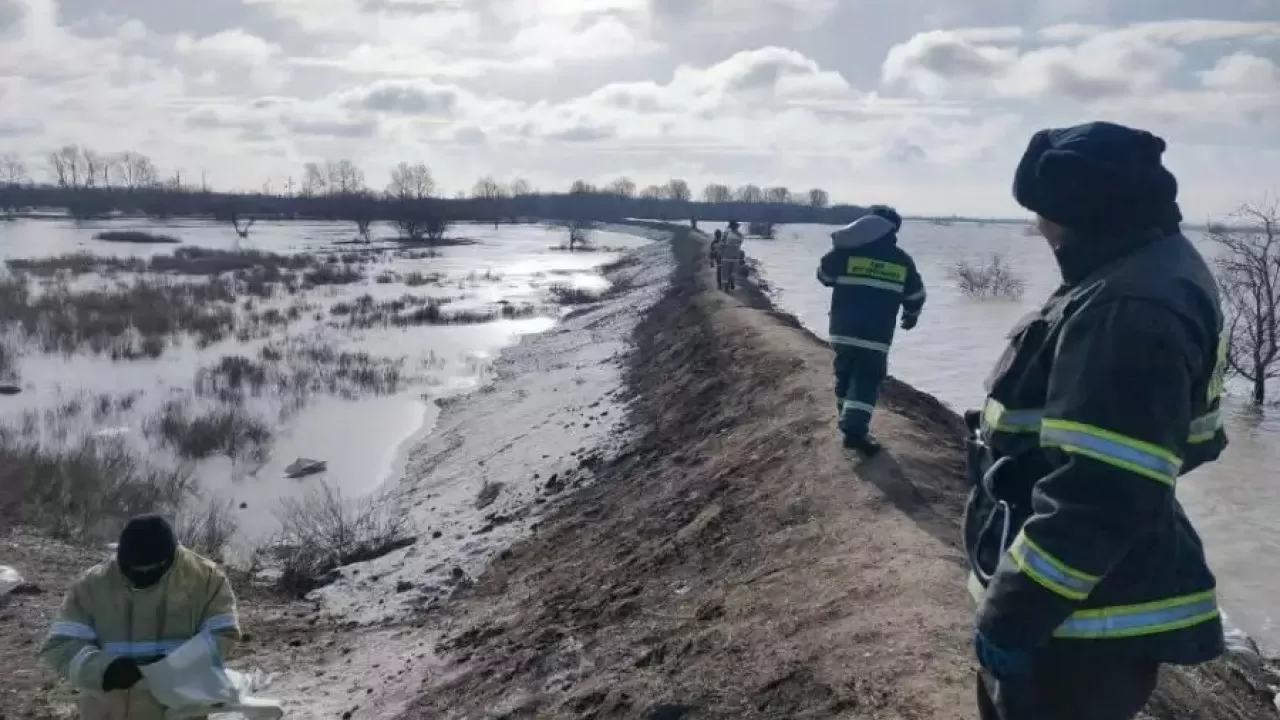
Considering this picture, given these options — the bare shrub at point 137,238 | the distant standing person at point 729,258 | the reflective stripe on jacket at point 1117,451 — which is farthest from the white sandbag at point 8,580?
the bare shrub at point 137,238

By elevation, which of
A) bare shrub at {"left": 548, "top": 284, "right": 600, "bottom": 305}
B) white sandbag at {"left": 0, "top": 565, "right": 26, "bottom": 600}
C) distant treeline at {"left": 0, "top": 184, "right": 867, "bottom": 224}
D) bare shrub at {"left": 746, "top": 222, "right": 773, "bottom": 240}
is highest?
distant treeline at {"left": 0, "top": 184, "right": 867, "bottom": 224}

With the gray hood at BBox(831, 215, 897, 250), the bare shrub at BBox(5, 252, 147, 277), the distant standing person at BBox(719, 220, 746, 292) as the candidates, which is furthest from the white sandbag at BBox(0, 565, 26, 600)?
the bare shrub at BBox(5, 252, 147, 277)

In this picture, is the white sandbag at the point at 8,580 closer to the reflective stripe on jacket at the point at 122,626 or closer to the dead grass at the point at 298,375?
the reflective stripe on jacket at the point at 122,626

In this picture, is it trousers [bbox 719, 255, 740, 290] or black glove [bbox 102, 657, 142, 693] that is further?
trousers [bbox 719, 255, 740, 290]

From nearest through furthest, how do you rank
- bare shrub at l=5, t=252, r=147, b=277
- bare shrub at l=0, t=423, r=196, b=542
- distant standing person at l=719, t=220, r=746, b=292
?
bare shrub at l=0, t=423, r=196, b=542, distant standing person at l=719, t=220, r=746, b=292, bare shrub at l=5, t=252, r=147, b=277

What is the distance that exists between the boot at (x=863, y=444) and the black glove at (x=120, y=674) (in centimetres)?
542

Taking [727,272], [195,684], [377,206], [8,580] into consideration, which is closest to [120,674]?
[195,684]

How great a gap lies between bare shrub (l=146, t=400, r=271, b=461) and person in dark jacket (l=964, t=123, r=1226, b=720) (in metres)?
15.2

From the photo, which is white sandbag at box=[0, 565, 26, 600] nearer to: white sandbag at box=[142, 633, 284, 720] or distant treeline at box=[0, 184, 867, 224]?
white sandbag at box=[142, 633, 284, 720]

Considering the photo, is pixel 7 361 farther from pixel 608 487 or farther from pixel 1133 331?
pixel 1133 331

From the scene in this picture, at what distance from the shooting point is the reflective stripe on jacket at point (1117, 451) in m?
2.18

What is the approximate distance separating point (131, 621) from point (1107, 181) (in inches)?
156

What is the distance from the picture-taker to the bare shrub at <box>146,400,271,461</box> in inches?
635

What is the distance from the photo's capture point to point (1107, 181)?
2414 millimetres
